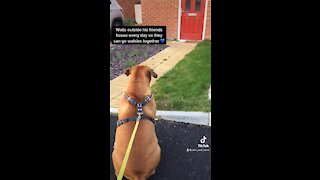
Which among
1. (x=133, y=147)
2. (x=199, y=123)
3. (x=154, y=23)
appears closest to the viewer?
(x=133, y=147)

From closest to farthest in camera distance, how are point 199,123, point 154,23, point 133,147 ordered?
point 133,147, point 154,23, point 199,123

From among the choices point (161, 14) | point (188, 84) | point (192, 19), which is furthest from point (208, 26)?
point (188, 84)

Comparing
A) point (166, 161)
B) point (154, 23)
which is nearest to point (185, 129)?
point (166, 161)

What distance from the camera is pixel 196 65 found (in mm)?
2277

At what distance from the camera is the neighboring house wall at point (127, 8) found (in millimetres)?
2137

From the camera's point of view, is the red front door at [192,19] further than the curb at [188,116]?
No

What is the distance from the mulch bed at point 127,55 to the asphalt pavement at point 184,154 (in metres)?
0.39

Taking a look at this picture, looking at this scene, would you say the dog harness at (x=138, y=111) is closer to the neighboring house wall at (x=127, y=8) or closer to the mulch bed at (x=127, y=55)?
the mulch bed at (x=127, y=55)

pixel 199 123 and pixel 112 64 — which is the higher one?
pixel 112 64

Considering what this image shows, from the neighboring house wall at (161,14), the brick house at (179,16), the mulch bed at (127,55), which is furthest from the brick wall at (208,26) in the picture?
the mulch bed at (127,55)

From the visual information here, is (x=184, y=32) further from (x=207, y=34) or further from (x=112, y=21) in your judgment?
(x=112, y=21)

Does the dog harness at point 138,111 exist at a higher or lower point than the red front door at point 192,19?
lower

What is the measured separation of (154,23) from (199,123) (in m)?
0.91
